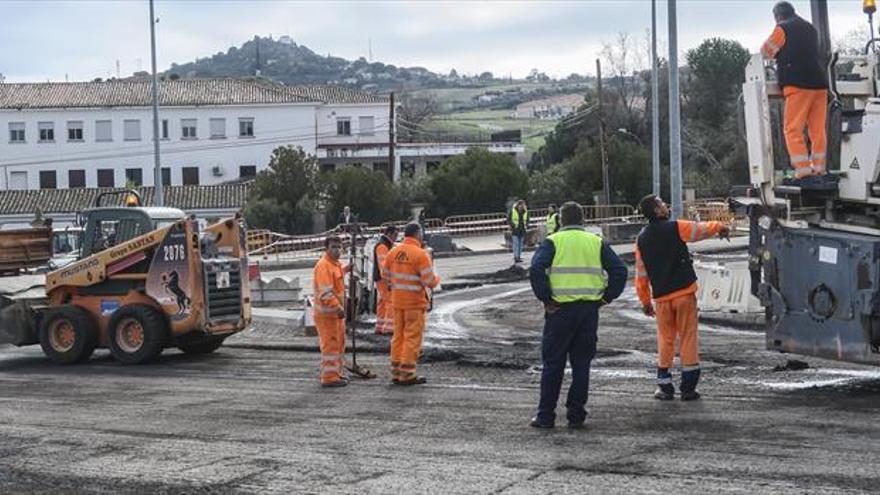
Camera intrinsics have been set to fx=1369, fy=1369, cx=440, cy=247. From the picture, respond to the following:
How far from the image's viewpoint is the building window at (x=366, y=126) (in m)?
97.5

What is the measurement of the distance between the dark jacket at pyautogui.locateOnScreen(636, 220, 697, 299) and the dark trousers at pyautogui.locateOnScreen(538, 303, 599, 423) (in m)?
1.32

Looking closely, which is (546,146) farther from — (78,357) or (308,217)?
(78,357)

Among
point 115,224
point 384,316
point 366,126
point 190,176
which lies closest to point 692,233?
point 384,316

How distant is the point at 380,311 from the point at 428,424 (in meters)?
9.38

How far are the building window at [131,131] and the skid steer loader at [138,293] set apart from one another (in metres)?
75.6

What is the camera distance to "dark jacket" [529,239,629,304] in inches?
432

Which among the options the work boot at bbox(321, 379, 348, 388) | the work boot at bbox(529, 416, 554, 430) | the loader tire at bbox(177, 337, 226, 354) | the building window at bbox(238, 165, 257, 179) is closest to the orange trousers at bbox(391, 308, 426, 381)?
the work boot at bbox(321, 379, 348, 388)

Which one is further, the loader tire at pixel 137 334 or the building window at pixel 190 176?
the building window at pixel 190 176

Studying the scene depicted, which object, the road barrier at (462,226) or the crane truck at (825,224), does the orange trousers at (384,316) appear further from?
the road barrier at (462,226)

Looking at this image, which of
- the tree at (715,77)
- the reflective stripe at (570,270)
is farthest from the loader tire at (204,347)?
the tree at (715,77)

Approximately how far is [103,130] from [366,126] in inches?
718

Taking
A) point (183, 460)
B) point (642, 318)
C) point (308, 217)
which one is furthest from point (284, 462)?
point (308, 217)

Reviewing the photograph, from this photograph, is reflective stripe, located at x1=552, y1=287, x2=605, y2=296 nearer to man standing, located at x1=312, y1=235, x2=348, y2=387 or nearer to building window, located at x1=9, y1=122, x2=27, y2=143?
man standing, located at x1=312, y1=235, x2=348, y2=387

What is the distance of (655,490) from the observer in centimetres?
846
